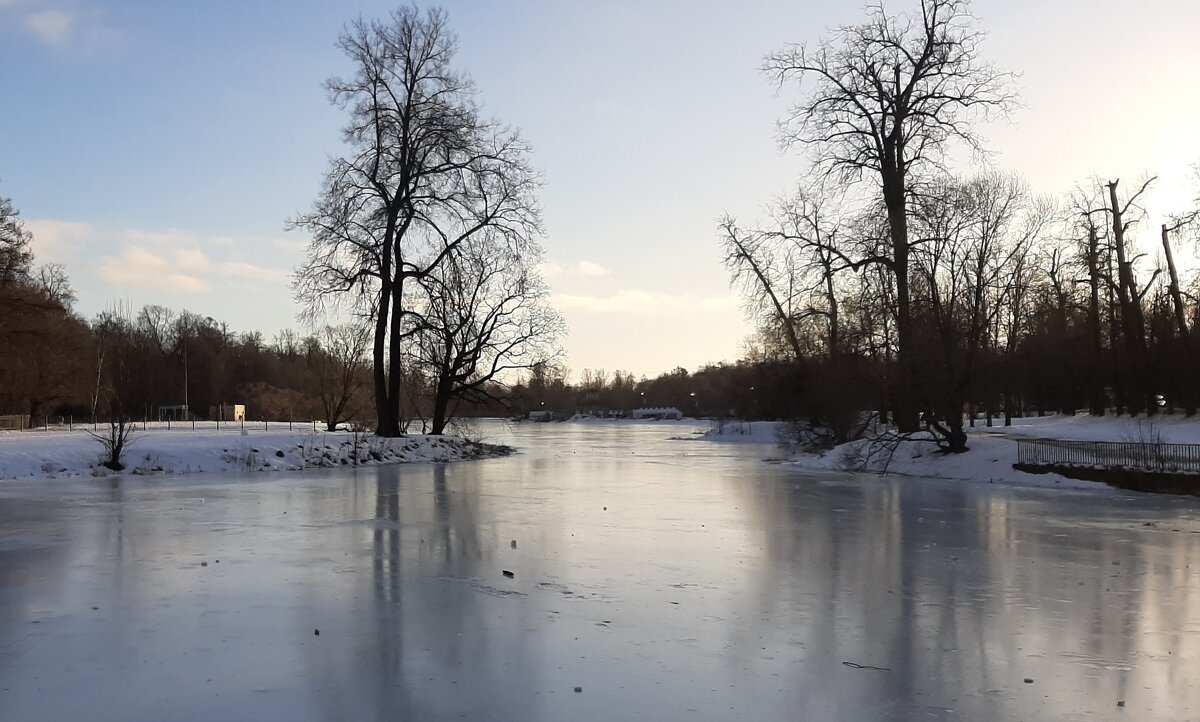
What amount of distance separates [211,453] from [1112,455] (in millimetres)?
25870

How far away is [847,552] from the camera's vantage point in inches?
457

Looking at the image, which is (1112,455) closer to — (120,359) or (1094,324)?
(1094,324)

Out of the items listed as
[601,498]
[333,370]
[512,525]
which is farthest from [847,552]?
[333,370]

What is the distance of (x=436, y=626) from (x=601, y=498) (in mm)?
11579

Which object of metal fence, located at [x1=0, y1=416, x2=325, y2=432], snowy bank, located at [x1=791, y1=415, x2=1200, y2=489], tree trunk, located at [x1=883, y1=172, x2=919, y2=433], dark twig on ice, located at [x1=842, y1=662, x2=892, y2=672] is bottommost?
dark twig on ice, located at [x1=842, y1=662, x2=892, y2=672]

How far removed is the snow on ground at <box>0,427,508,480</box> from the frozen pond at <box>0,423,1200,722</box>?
9186mm

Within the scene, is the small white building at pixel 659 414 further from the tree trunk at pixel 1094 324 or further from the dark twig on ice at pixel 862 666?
the dark twig on ice at pixel 862 666

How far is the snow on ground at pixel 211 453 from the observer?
24484 millimetres

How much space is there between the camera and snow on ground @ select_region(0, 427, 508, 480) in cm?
2448

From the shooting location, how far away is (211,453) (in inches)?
1109

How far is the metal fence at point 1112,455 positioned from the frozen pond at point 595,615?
573 cm

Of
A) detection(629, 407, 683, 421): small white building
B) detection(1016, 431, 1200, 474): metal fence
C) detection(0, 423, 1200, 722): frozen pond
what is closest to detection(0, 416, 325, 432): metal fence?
detection(0, 423, 1200, 722): frozen pond

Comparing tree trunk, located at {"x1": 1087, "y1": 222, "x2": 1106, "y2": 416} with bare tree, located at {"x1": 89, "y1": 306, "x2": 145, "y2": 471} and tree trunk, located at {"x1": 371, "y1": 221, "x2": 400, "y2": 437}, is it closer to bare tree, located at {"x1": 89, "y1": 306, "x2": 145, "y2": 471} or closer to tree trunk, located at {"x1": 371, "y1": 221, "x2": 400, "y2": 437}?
tree trunk, located at {"x1": 371, "y1": 221, "x2": 400, "y2": 437}

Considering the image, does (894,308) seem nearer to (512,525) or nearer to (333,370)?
(512,525)
